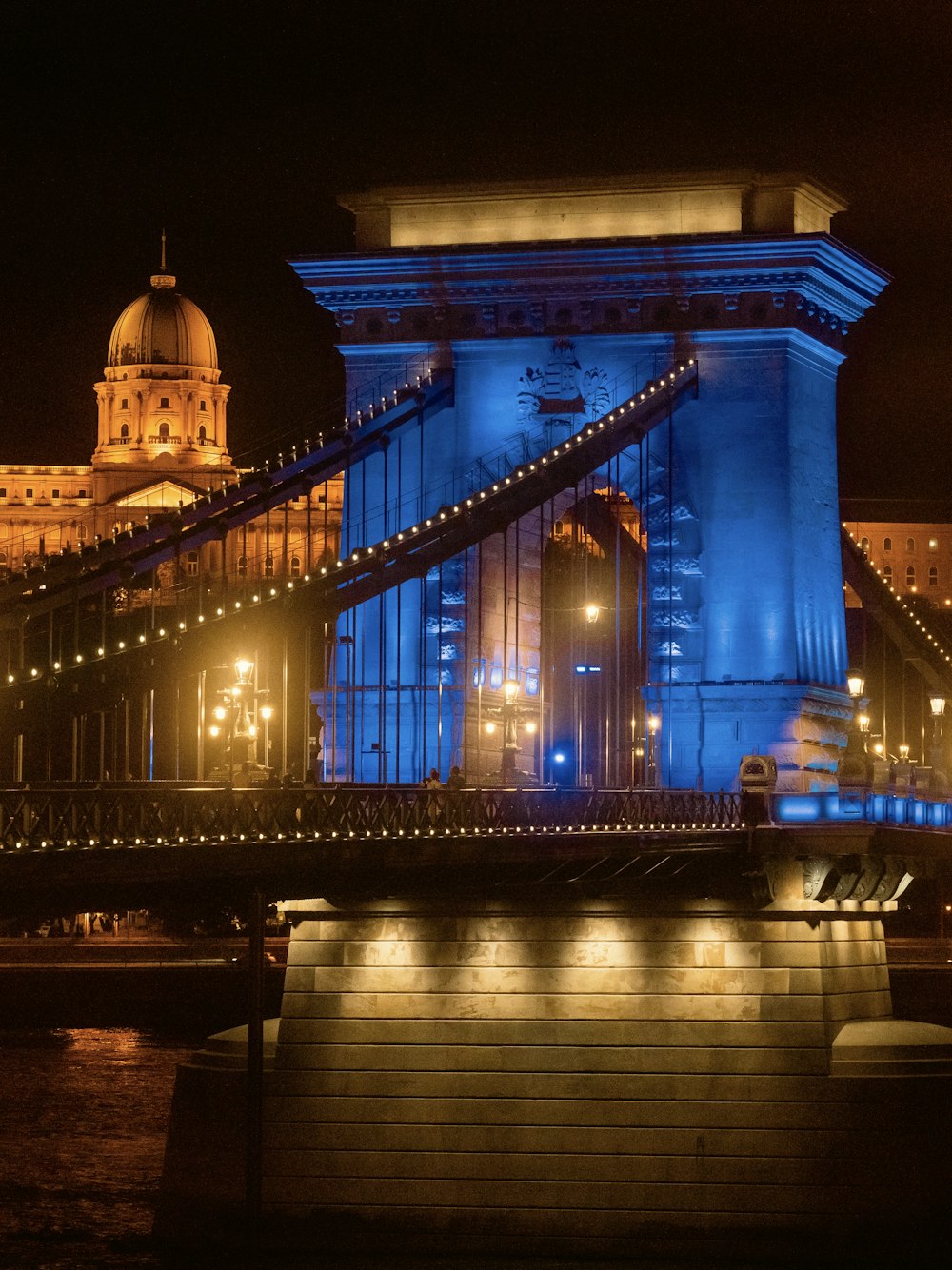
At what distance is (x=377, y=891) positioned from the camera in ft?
155

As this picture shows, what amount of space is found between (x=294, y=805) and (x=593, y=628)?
1128 inches

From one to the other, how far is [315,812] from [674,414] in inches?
961

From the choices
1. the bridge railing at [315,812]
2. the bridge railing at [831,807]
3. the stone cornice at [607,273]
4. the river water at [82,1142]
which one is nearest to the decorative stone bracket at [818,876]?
the bridge railing at [831,807]

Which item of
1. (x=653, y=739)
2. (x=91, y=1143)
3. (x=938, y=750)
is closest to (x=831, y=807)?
(x=938, y=750)

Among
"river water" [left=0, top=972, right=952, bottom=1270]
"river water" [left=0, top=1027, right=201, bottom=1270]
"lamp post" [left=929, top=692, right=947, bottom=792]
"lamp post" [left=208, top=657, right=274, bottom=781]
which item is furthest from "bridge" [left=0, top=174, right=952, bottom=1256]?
"river water" [left=0, top=1027, right=201, bottom=1270]

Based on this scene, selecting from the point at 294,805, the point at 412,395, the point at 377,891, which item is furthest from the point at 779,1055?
the point at 412,395

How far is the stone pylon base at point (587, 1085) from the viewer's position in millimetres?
49156

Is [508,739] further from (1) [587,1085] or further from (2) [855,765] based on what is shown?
(1) [587,1085]

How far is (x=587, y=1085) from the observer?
50.5m

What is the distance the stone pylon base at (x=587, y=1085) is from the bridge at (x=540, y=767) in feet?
0.21

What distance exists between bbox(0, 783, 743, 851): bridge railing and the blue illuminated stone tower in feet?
27.4

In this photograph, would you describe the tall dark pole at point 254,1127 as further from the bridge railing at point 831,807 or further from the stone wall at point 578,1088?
the bridge railing at point 831,807

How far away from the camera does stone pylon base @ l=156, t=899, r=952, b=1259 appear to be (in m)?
49.2

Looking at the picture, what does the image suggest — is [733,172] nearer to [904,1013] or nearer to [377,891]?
[377,891]
